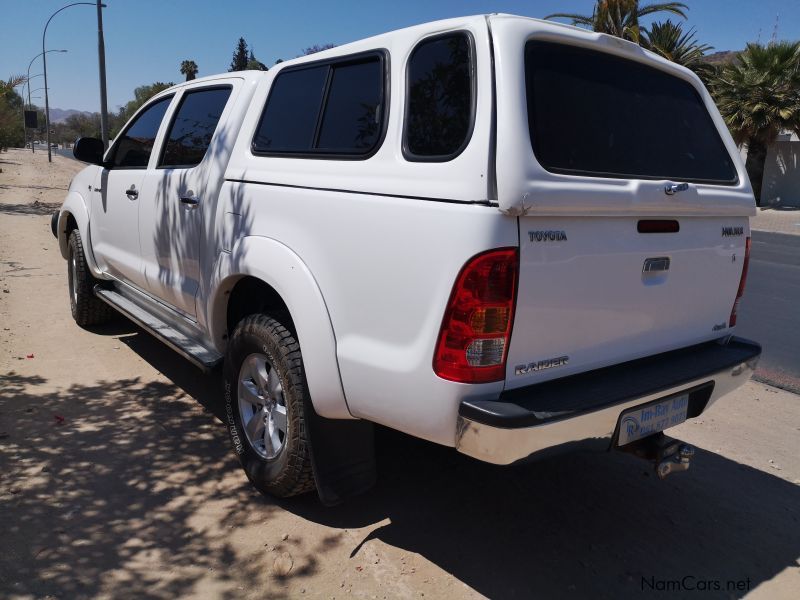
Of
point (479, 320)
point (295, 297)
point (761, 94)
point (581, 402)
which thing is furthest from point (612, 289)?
point (761, 94)

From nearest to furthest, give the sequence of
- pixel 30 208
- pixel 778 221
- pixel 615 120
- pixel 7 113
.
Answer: pixel 615 120 < pixel 30 208 < pixel 7 113 < pixel 778 221

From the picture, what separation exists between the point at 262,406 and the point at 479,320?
4.97 ft

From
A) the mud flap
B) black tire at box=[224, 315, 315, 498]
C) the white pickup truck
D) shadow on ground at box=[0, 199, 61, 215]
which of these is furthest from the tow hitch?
shadow on ground at box=[0, 199, 61, 215]

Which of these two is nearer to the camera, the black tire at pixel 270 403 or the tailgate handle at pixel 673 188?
the tailgate handle at pixel 673 188

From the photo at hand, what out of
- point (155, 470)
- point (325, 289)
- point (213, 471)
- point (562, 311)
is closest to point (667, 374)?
point (562, 311)

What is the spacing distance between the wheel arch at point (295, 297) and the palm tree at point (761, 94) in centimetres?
2406

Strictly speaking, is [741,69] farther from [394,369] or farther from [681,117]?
[394,369]

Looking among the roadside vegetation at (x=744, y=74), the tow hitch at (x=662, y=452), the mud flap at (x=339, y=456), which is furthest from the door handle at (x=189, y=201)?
the roadside vegetation at (x=744, y=74)

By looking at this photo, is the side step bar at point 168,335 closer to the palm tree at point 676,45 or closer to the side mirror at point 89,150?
the side mirror at point 89,150

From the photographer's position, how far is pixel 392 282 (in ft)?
8.23

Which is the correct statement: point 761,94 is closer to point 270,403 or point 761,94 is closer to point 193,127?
point 193,127

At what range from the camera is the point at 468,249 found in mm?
2285

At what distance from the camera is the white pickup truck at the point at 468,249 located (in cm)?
237

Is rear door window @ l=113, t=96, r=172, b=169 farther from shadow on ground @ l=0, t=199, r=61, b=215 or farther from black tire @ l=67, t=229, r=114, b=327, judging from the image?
shadow on ground @ l=0, t=199, r=61, b=215
